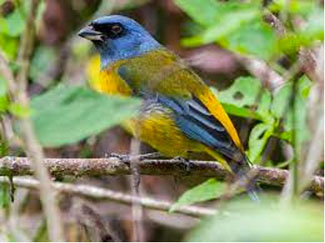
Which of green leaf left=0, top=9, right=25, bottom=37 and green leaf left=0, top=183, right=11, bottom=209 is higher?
green leaf left=0, top=9, right=25, bottom=37

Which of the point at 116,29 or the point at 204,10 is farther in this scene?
the point at 116,29

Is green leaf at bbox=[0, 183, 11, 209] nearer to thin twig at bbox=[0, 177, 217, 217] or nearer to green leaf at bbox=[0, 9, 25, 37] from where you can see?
thin twig at bbox=[0, 177, 217, 217]

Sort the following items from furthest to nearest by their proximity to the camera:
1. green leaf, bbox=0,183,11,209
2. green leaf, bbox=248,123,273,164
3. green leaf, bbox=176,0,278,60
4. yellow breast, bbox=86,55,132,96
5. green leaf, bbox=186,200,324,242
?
yellow breast, bbox=86,55,132,96 < green leaf, bbox=248,123,273,164 < green leaf, bbox=0,183,11,209 < green leaf, bbox=176,0,278,60 < green leaf, bbox=186,200,324,242

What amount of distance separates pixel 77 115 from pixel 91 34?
323 centimetres

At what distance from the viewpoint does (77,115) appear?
1.35 meters

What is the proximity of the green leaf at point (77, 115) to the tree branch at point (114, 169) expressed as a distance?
5.64ft

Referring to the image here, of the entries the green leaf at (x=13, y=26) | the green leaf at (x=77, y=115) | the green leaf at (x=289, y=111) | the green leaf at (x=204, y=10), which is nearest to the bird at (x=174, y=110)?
the green leaf at (x=289, y=111)

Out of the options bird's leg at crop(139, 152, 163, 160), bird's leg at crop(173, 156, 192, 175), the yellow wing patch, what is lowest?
bird's leg at crop(173, 156, 192, 175)

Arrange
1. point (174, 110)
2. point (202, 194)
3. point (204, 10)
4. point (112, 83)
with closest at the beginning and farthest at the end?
point (204, 10)
point (202, 194)
point (174, 110)
point (112, 83)

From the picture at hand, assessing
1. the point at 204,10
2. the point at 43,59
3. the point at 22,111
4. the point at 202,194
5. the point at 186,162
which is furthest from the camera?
the point at 43,59

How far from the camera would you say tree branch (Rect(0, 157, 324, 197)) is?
3178mm

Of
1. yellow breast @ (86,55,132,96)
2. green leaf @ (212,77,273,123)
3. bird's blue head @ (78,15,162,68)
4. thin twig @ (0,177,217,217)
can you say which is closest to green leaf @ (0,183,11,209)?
thin twig @ (0,177,217,217)

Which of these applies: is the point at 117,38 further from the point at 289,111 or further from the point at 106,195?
the point at 289,111

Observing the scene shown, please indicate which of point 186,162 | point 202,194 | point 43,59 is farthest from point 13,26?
point 43,59
